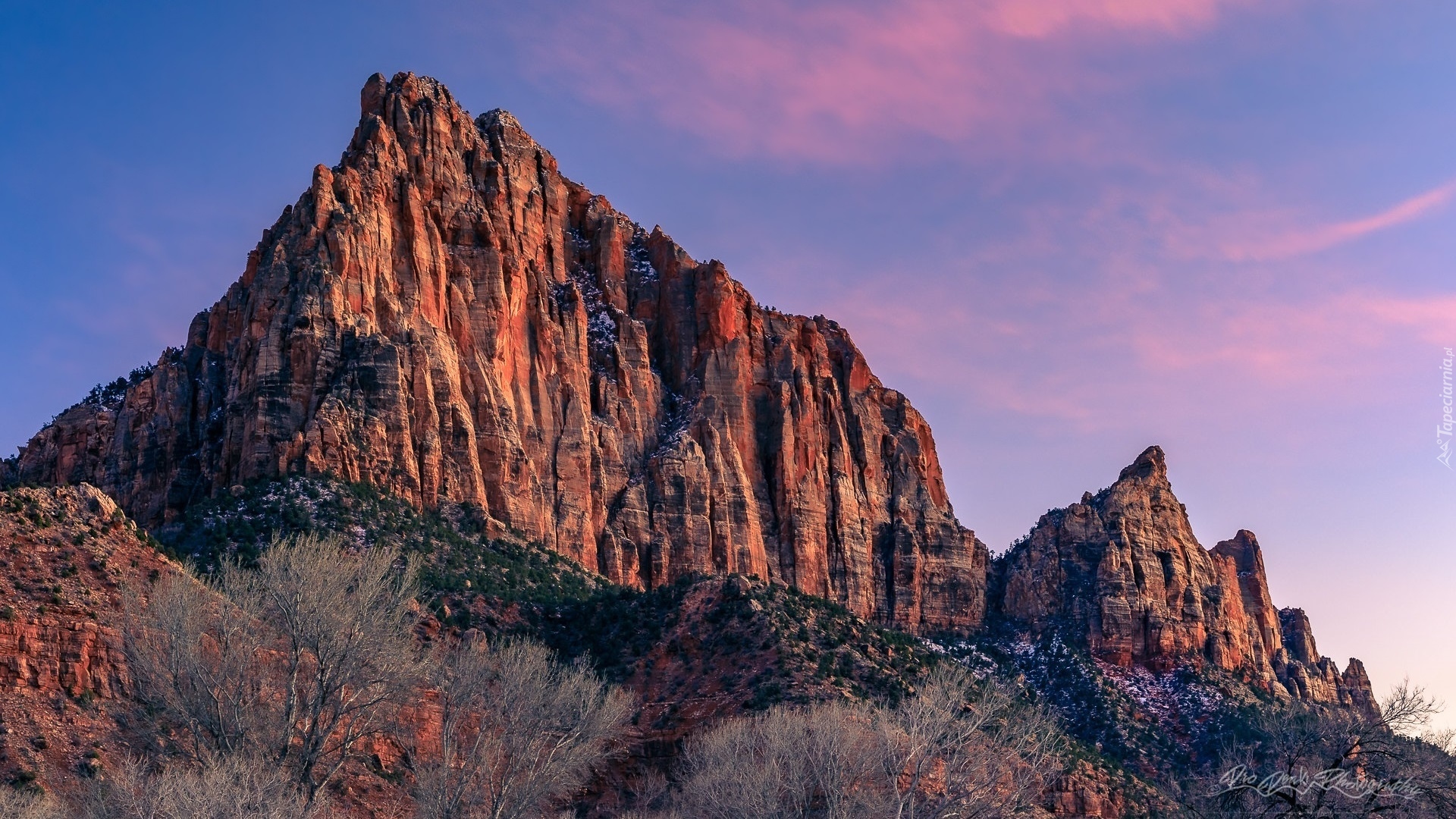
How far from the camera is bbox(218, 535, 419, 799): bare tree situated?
51656mm

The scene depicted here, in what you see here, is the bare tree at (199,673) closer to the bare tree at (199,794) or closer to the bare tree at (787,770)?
the bare tree at (199,794)

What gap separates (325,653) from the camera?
171 ft

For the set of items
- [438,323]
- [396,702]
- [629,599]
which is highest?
[438,323]

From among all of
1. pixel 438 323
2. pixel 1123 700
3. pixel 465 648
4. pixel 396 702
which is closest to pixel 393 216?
pixel 438 323

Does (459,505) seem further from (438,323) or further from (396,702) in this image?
(396,702)

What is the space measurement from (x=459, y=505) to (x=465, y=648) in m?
27.8

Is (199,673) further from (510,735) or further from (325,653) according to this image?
(510,735)

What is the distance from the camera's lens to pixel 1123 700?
4232 inches

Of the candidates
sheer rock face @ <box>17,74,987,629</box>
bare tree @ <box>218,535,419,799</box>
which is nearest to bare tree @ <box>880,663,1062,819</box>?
bare tree @ <box>218,535,419,799</box>

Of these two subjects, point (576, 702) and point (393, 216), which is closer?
point (576, 702)

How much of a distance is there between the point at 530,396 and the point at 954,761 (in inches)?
2351

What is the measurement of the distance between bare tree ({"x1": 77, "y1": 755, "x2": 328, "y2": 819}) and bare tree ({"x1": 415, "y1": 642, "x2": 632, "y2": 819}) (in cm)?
668

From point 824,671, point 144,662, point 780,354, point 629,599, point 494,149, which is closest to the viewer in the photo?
point 144,662

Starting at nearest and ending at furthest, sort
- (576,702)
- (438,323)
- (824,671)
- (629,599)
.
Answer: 1. (576,702)
2. (824,671)
3. (629,599)
4. (438,323)
